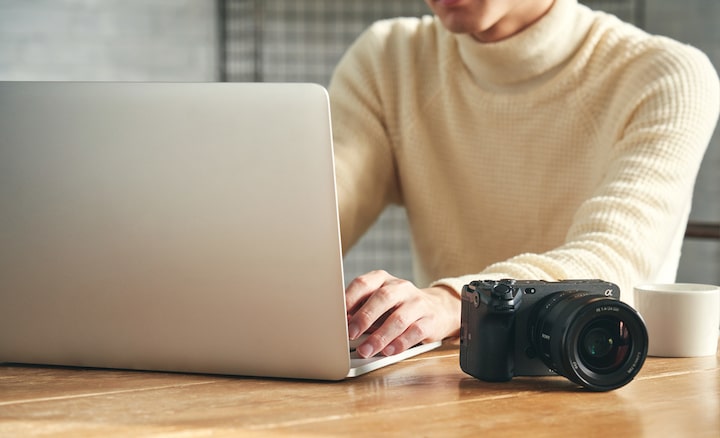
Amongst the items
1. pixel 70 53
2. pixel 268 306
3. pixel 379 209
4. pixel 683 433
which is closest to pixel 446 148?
pixel 379 209

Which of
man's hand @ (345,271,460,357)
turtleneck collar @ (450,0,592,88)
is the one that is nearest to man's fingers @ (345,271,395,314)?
man's hand @ (345,271,460,357)

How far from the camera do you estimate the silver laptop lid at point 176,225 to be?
752mm

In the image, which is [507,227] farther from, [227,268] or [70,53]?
[70,53]

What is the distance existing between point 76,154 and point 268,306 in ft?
0.68

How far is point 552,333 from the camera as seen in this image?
772 mm

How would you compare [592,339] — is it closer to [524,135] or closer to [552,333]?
[552,333]

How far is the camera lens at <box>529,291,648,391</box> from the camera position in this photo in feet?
2.50

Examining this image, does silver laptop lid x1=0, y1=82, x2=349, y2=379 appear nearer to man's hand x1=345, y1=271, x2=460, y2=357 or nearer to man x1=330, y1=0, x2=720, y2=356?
man's hand x1=345, y1=271, x2=460, y2=357

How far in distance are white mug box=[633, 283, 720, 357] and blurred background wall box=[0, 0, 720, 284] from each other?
1889mm

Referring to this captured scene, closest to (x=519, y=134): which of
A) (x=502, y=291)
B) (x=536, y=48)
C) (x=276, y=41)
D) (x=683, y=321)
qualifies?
(x=536, y=48)

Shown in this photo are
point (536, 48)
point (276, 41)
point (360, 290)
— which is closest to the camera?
point (360, 290)

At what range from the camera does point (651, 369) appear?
886mm

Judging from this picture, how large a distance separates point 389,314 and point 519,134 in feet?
2.50

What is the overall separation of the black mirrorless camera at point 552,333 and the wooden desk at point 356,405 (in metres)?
0.02
